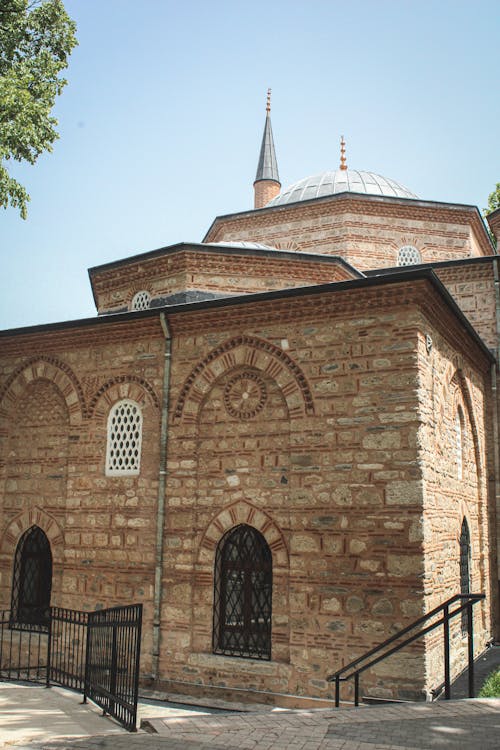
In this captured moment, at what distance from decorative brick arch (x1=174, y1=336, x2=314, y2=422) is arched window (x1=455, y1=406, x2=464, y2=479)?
252cm

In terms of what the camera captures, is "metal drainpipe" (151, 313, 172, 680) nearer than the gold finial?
Yes

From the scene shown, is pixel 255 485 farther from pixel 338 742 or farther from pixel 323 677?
pixel 338 742

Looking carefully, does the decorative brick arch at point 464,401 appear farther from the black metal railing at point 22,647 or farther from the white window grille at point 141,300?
the black metal railing at point 22,647

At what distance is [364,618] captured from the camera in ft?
24.3

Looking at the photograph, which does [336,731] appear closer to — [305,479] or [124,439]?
[305,479]

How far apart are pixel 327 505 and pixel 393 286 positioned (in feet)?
8.67

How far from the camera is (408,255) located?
15.3 m

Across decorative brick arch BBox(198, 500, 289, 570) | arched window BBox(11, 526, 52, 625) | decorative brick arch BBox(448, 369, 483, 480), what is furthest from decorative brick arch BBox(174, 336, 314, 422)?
arched window BBox(11, 526, 52, 625)

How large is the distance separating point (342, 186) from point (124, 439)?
33.2 feet

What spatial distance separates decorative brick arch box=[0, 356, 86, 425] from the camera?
991 cm

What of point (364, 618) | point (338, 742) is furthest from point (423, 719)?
point (364, 618)

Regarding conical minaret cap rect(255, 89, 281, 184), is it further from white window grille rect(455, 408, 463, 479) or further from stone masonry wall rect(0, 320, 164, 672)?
white window grille rect(455, 408, 463, 479)

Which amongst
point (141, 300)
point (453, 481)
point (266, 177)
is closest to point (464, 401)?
point (453, 481)

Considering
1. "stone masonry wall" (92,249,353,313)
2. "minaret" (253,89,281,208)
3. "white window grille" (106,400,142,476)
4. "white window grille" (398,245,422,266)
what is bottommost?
"white window grille" (106,400,142,476)
